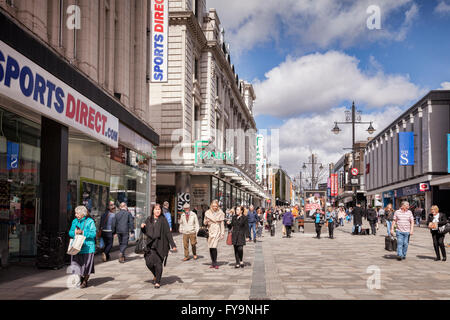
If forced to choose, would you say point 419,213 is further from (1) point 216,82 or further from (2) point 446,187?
(1) point 216,82

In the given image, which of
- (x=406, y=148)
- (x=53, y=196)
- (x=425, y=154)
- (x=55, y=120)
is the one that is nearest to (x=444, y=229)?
(x=53, y=196)

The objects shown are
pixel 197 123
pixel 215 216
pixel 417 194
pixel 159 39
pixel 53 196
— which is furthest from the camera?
pixel 417 194

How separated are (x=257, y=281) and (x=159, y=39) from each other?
1443cm

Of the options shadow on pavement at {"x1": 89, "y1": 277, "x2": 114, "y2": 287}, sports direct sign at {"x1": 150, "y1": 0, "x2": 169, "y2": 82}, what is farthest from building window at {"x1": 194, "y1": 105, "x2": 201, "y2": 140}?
shadow on pavement at {"x1": 89, "y1": 277, "x2": 114, "y2": 287}

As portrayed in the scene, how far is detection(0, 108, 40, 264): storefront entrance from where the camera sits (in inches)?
470

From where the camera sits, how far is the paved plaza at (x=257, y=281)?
27.2 feet

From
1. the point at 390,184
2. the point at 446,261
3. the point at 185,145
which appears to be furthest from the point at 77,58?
the point at 390,184

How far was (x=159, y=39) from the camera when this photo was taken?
2144 centimetres

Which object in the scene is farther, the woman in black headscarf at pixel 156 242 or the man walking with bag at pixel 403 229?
the man walking with bag at pixel 403 229

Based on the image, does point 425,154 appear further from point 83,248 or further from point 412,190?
point 83,248

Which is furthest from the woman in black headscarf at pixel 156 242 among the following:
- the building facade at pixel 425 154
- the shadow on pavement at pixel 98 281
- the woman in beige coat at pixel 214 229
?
the building facade at pixel 425 154

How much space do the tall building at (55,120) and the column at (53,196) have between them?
25 mm

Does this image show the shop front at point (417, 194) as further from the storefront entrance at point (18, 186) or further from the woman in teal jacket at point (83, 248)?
the woman in teal jacket at point (83, 248)

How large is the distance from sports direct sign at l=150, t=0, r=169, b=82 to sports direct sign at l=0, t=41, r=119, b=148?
6136 mm
